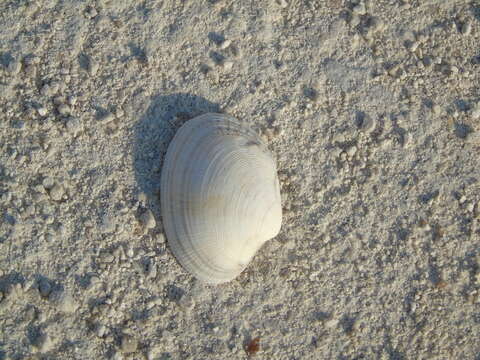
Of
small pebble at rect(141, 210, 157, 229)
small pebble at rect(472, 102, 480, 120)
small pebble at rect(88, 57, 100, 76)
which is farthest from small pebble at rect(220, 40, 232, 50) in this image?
small pebble at rect(472, 102, 480, 120)

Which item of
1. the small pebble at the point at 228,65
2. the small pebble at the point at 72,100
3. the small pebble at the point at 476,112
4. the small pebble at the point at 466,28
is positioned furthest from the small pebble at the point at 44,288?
the small pebble at the point at 466,28

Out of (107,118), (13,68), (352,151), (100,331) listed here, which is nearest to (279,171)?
(352,151)

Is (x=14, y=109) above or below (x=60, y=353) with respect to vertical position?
above

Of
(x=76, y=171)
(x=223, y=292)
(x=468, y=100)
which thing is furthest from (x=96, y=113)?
(x=468, y=100)

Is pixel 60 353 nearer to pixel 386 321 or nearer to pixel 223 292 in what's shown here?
pixel 223 292

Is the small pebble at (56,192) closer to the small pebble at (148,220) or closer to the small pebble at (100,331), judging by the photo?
the small pebble at (148,220)

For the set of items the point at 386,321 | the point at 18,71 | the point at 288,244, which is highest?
the point at 18,71
